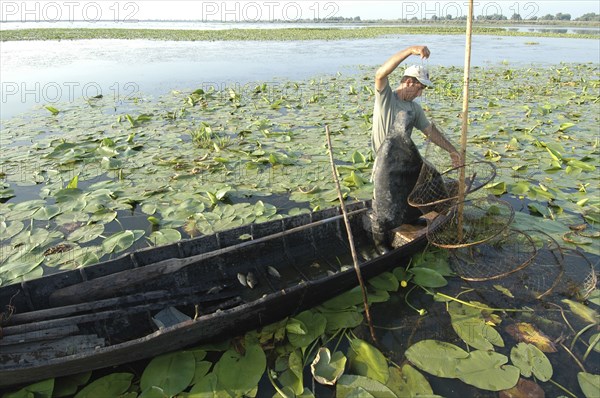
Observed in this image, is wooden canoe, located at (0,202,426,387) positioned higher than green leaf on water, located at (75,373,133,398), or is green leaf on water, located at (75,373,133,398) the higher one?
wooden canoe, located at (0,202,426,387)

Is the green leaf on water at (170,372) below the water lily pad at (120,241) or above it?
below

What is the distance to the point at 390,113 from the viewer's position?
3.79m

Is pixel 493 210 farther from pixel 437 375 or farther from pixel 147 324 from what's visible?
pixel 147 324

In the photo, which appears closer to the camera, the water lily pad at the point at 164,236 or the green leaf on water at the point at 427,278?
the green leaf on water at the point at 427,278

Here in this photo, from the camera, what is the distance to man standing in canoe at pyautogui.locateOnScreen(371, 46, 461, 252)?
12.0 feet

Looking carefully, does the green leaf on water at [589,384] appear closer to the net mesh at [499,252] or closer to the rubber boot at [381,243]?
the net mesh at [499,252]

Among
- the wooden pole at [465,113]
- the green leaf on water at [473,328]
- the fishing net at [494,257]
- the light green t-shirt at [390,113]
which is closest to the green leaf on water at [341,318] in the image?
the green leaf on water at [473,328]

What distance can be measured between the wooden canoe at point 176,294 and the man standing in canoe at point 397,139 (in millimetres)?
363

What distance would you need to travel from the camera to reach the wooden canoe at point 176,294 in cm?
269

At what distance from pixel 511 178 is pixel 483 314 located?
3.29 meters

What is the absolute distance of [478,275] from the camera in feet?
12.8

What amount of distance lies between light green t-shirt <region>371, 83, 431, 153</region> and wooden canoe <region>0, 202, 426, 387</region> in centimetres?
99

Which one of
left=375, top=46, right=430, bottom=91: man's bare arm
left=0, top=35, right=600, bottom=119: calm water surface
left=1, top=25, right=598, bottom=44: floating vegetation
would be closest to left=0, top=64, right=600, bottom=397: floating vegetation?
left=375, top=46, right=430, bottom=91: man's bare arm

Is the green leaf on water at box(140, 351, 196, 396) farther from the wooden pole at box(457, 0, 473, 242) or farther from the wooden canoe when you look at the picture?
the wooden pole at box(457, 0, 473, 242)
